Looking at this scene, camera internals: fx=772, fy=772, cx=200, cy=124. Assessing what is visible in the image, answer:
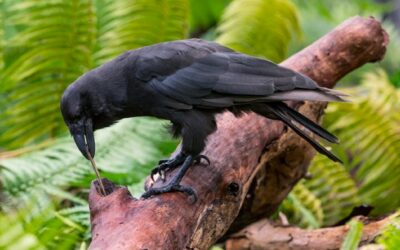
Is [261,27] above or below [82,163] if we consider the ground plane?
above

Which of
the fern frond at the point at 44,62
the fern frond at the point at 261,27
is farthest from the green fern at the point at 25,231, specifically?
the fern frond at the point at 261,27

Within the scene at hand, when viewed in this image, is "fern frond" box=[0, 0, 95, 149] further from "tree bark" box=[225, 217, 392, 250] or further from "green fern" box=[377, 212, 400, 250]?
"green fern" box=[377, 212, 400, 250]

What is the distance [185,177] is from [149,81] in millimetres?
369

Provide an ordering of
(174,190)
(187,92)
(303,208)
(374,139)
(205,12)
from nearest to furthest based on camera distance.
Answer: (174,190)
(187,92)
(303,208)
(374,139)
(205,12)

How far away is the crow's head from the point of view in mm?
2654

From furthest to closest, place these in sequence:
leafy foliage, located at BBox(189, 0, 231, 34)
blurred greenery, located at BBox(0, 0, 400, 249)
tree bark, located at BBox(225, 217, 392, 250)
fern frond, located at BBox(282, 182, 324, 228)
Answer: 1. leafy foliage, located at BBox(189, 0, 231, 34)
2. blurred greenery, located at BBox(0, 0, 400, 249)
3. fern frond, located at BBox(282, 182, 324, 228)
4. tree bark, located at BBox(225, 217, 392, 250)

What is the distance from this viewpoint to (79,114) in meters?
2.67

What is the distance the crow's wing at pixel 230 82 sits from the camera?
2.70 m

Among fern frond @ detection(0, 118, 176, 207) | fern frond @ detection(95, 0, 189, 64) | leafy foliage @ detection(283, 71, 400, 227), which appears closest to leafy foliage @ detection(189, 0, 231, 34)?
fern frond @ detection(95, 0, 189, 64)

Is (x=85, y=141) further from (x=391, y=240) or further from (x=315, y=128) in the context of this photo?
(x=391, y=240)

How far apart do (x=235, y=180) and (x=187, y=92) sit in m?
0.36

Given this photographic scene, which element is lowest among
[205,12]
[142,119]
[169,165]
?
[205,12]

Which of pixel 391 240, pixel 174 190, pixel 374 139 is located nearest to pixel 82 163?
pixel 174 190

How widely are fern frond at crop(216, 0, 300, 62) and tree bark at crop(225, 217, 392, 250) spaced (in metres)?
1.53
